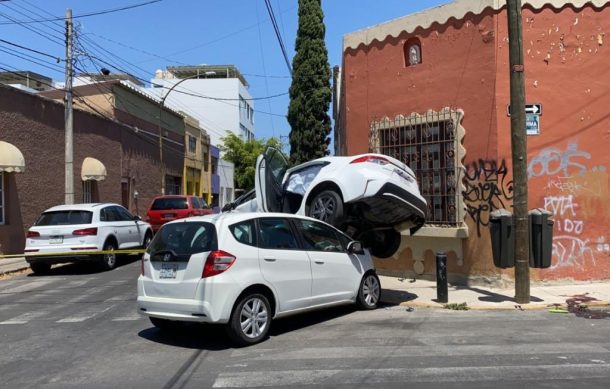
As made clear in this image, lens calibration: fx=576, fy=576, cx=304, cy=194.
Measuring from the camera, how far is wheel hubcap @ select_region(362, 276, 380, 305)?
873 cm

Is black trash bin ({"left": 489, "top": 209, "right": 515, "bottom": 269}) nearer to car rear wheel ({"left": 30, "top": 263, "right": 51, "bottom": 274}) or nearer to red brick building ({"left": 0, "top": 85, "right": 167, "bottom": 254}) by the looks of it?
car rear wheel ({"left": 30, "top": 263, "right": 51, "bottom": 274})

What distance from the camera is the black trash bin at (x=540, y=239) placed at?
29.5ft

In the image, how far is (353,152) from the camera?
12.9 meters

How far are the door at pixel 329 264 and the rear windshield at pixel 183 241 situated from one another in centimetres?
141

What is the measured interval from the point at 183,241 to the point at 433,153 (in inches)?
246

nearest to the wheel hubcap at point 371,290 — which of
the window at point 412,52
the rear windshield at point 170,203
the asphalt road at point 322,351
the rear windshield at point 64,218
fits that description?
the asphalt road at point 322,351

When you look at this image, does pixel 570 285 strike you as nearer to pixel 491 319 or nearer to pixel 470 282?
pixel 470 282

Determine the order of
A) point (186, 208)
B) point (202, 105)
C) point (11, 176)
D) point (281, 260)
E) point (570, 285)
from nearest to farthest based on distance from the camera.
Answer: point (281, 260), point (570, 285), point (11, 176), point (186, 208), point (202, 105)

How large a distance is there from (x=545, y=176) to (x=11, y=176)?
1515cm

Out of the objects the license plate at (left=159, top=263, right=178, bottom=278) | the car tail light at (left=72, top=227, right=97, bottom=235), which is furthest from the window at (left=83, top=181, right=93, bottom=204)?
the license plate at (left=159, top=263, right=178, bottom=278)

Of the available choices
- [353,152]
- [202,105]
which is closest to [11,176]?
[353,152]

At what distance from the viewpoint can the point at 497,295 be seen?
32.3ft

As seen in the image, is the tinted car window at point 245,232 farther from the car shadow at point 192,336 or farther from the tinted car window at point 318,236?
the car shadow at point 192,336

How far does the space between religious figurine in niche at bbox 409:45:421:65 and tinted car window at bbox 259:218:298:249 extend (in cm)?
580
